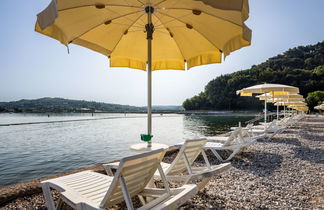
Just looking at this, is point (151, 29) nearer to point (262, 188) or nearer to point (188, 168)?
point (188, 168)

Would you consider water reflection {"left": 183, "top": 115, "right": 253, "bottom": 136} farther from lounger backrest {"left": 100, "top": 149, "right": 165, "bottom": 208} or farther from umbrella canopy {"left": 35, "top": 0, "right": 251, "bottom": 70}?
lounger backrest {"left": 100, "top": 149, "right": 165, "bottom": 208}

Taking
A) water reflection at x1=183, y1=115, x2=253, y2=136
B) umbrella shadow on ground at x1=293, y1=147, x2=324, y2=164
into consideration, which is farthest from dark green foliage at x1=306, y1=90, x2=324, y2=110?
umbrella shadow on ground at x1=293, y1=147, x2=324, y2=164

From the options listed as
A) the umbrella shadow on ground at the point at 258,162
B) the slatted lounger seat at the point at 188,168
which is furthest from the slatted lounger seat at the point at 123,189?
the umbrella shadow on ground at the point at 258,162

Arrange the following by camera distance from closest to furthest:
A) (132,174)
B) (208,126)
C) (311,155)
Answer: (132,174) < (311,155) < (208,126)

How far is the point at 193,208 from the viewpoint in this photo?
241cm

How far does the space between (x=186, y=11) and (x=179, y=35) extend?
0.68 m

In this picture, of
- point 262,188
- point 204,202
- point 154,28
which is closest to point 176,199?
point 204,202

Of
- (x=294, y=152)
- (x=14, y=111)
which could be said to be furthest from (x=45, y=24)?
(x=14, y=111)

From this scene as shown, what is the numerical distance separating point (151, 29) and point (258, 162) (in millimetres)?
3684

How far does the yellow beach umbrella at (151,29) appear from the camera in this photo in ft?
8.09

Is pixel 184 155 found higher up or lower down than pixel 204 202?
higher up

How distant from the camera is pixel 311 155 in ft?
17.3

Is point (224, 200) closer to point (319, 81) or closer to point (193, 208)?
point (193, 208)

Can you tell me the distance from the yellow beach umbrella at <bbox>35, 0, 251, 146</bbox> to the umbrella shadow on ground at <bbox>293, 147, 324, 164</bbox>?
3.33m
